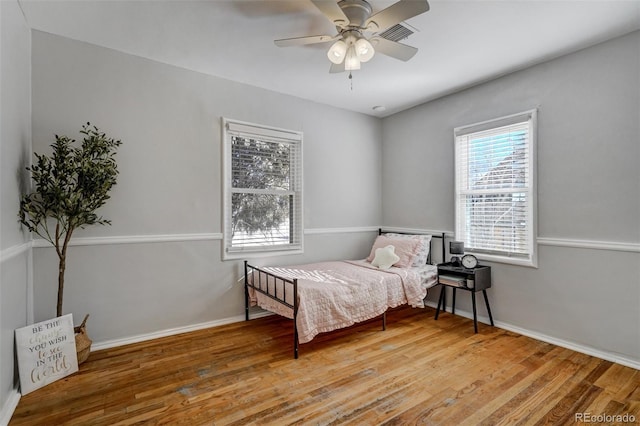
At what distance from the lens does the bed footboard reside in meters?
2.62

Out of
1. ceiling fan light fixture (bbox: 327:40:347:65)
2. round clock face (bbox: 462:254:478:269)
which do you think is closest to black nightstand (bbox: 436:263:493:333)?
round clock face (bbox: 462:254:478:269)

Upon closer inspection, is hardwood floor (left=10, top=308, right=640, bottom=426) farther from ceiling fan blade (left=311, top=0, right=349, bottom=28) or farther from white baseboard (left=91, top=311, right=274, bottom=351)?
ceiling fan blade (left=311, top=0, right=349, bottom=28)

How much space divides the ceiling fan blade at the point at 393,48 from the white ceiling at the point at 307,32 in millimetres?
211

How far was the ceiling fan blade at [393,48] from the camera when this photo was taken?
2256 millimetres

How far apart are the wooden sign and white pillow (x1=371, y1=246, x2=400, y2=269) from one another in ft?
9.61

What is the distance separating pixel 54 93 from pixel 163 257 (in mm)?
1627

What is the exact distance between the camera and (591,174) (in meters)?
2.68

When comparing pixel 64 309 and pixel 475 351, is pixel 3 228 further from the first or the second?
pixel 475 351

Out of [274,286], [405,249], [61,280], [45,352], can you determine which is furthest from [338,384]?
[61,280]

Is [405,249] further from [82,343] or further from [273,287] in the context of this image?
[82,343]

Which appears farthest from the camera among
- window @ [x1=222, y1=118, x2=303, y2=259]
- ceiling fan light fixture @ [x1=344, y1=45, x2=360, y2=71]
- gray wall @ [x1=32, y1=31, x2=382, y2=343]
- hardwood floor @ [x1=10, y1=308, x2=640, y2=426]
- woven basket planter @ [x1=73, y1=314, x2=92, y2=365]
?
window @ [x1=222, y1=118, x2=303, y2=259]

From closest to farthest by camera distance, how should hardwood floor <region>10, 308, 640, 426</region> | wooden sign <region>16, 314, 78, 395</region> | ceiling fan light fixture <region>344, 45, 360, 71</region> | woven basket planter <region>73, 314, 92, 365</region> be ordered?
hardwood floor <region>10, 308, 640, 426</region> → wooden sign <region>16, 314, 78, 395</region> → ceiling fan light fixture <region>344, 45, 360, 71</region> → woven basket planter <region>73, 314, 92, 365</region>

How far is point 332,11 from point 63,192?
2.25m

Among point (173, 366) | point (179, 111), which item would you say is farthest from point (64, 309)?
point (179, 111)
